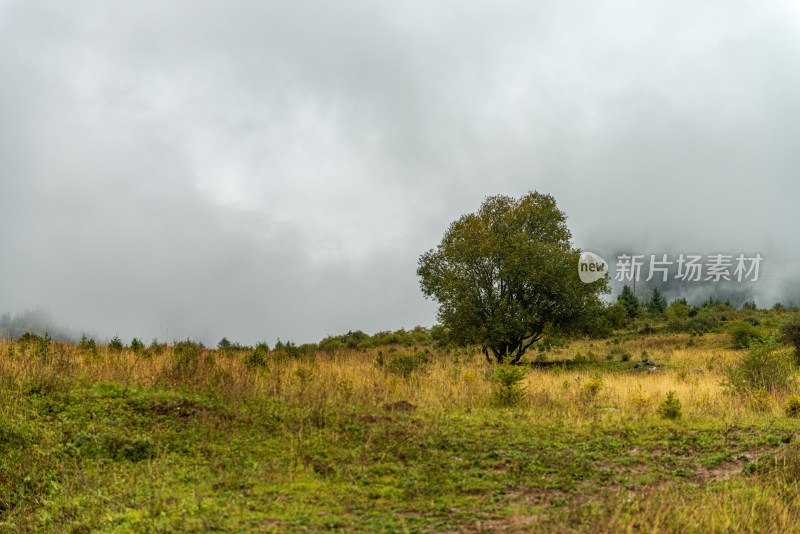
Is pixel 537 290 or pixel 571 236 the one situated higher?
pixel 571 236

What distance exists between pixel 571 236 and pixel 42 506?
25525 mm

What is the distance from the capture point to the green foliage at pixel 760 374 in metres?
14.7

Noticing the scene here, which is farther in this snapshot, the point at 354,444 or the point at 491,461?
the point at 354,444

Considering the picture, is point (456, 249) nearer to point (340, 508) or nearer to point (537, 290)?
point (537, 290)

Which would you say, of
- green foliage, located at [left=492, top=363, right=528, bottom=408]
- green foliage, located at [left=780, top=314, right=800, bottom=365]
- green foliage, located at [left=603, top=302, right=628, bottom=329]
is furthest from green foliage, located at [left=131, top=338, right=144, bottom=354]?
green foliage, located at [left=780, top=314, right=800, bottom=365]

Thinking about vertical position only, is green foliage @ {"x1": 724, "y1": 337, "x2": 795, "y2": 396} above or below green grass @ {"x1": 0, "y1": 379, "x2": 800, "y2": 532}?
above

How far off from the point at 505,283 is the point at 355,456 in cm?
1841

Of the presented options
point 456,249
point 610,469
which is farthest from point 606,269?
point 610,469

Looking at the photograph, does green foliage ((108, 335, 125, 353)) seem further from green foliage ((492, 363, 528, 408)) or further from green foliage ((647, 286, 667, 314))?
green foliage ((647, 286, 667, 314))

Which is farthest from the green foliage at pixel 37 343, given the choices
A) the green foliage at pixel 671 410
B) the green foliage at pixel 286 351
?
the green foliage at pixel 671 410

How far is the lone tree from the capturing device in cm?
2478

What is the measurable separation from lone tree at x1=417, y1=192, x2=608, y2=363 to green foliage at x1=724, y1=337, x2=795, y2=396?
9.62m

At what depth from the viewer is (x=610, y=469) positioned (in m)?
8.03

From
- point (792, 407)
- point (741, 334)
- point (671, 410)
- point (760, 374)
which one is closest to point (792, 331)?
point (741, 334)
